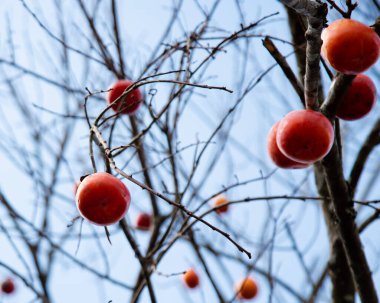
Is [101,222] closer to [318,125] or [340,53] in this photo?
[318,125]

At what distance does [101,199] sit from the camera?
1529mm

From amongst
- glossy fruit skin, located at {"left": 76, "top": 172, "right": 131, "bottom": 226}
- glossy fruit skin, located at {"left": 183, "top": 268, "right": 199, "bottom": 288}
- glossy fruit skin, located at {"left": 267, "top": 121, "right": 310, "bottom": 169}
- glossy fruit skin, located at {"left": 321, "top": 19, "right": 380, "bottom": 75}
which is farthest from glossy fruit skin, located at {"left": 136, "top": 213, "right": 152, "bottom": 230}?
glossy fruit skin, located at {"left": 321, "top": 19, "right": 380, "bottom": 75}

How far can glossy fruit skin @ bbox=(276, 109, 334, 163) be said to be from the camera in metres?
1.71

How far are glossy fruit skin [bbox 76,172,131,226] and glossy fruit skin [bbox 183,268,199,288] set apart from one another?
2139 mm

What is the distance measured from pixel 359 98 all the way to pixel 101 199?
4.04 ft

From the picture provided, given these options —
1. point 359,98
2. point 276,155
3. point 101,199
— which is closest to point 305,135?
point 276,155

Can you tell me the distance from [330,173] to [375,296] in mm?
723

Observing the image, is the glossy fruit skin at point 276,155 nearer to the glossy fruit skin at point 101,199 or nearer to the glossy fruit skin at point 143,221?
the glossy fruit skin at point 101,199

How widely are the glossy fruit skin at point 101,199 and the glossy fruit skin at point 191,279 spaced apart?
214 cm

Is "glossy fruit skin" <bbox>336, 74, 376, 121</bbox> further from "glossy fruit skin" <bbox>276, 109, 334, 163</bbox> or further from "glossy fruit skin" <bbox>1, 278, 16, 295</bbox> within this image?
"glossy fruit skin" <bbox>1, 278, 16, 295</bbox>

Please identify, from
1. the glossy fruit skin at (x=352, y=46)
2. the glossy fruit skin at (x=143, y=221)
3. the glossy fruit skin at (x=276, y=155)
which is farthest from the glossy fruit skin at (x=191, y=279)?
the glossy fruit skin at (x=352, y=46)

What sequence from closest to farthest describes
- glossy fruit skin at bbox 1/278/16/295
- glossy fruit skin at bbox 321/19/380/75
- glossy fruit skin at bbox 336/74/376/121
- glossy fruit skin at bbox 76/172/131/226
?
glossy fruit skin at bbox 76/172/131/226 < glossy fruit skin at bbox 321/19/380/75 < glossy fruit skin at bbox 336/74/376/121 < glossy fruit skin at bbox 1/278/16/295

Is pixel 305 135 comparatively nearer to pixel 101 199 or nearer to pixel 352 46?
pixel 352 46

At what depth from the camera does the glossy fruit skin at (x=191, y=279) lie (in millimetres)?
3594
